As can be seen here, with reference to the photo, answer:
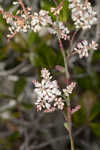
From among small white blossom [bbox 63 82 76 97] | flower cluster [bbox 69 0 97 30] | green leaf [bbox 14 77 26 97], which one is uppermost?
flower cluster [bbox 69 0 97 30]

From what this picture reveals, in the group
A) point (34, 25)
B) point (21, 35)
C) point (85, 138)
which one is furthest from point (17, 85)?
point (34, 25)

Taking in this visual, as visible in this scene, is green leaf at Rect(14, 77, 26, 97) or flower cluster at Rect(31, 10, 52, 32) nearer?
flower cluster at Rect(31, 10, 52, 32)

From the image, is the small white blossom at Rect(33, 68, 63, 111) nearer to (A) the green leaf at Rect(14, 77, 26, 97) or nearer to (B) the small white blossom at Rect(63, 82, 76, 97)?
(B) the small white blossom at Rect(63, 82, 76, 97)

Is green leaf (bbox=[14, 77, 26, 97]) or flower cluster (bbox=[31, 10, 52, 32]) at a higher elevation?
flower cluster (bbox=[31, 10, 52, 32])

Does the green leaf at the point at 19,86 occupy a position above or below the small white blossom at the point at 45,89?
below

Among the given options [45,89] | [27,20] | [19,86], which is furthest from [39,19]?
[19,86]

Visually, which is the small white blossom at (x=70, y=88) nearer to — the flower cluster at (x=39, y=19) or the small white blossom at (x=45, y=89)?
the small white blossom at (x=45, y=89)

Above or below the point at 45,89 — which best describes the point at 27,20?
above

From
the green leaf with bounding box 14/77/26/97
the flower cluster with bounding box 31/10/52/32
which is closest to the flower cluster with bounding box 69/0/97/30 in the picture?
the flower cluster with bounding box 31/10/52/32

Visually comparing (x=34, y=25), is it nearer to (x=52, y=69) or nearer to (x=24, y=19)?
(x=24, y=19)

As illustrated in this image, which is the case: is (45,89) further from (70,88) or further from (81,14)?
(81,14)

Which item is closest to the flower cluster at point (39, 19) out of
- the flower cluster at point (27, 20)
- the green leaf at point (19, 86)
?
the flower cluster at point (27, 20)

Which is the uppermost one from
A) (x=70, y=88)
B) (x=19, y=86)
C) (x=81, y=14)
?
(x=81, y=14)

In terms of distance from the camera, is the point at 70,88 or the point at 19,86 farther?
the point at 19,86
